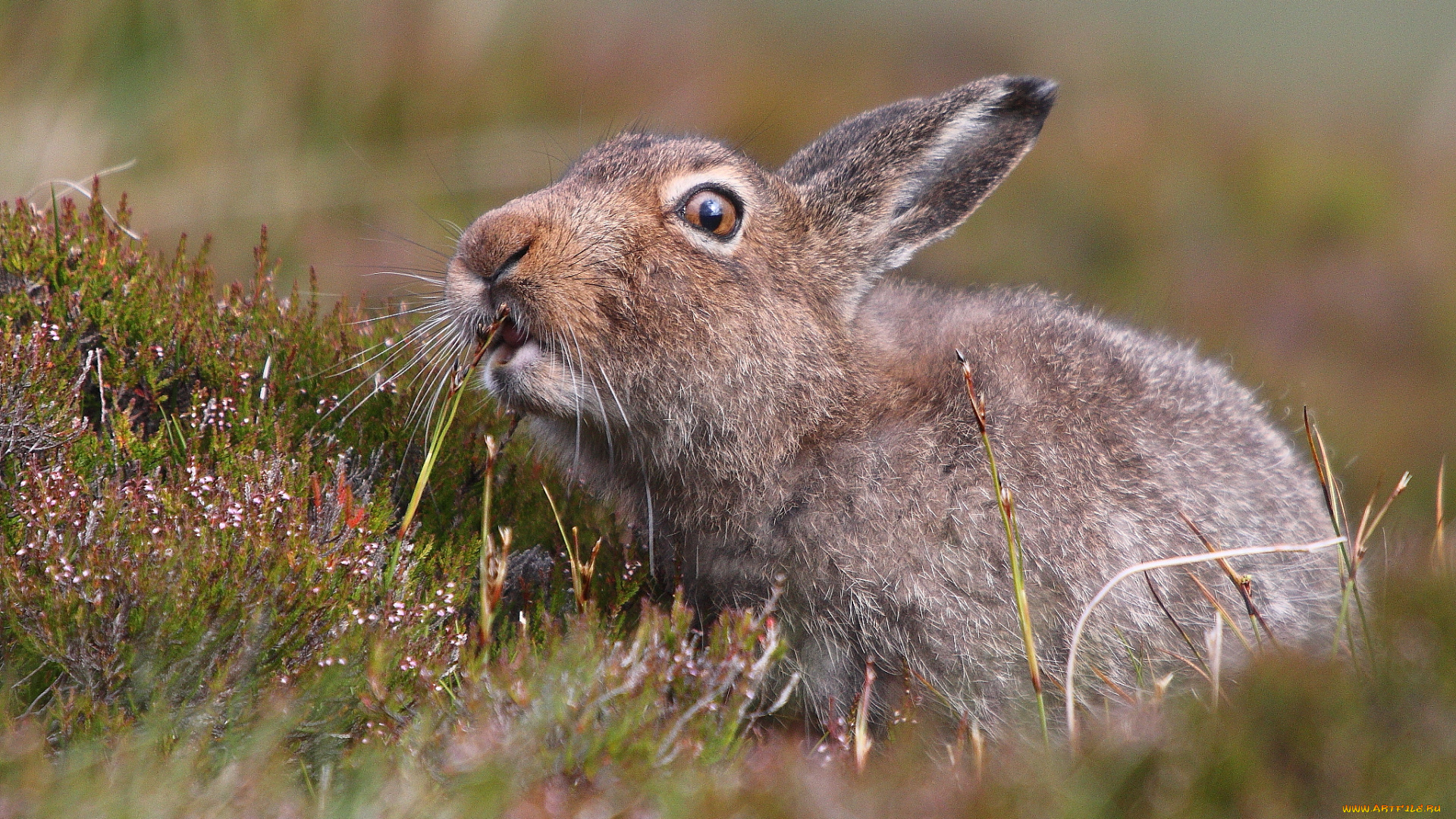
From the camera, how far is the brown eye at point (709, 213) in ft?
15.0

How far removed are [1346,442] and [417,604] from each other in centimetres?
866

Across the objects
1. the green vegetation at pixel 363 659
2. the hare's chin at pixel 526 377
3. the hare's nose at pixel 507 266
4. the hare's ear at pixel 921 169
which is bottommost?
the green vegetation at pixel 363 659

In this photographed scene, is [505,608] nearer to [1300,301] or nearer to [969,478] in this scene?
[969,478]

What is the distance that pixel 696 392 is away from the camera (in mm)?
4348

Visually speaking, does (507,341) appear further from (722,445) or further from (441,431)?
(722,445)

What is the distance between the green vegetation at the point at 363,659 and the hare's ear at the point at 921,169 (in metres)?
1.63

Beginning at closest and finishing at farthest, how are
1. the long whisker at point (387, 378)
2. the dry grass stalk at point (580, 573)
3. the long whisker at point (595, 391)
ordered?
1. the dry grass stalk at point (580, 573)
2. the long whisker at point (595, 391)
3. the long whisker at point (387, 378)

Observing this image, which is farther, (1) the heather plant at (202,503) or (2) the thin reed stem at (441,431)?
(2) the thin reed stem at (441,431)

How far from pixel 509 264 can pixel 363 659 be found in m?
1.44

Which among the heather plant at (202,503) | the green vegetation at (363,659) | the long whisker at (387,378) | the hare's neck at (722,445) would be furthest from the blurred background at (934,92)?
the green vegetation at (363,659)

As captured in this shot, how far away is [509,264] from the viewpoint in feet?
13.6

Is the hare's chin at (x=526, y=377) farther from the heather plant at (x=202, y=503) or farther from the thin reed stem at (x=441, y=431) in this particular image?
the heather plant at (x=202, y=503)

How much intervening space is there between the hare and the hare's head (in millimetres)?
10

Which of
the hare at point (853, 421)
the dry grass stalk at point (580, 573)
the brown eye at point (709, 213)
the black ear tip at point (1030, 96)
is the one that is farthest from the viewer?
the black ear tip at point (1030, 96)
